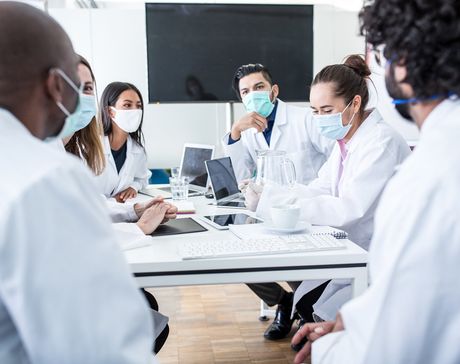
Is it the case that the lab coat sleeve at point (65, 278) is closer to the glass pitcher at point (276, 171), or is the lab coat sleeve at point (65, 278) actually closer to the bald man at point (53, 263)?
the bald man at point (53, 263)

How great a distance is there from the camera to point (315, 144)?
2559 millimetres

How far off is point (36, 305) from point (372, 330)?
472 millimetres

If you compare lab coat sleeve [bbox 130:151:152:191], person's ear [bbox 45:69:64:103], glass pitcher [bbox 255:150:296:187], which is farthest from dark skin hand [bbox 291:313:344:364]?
lab coat sleeve [bbox 130:151:152:191]

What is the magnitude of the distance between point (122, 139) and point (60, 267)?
2117 mm

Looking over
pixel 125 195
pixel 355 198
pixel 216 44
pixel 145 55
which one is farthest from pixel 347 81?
pixel 145 55

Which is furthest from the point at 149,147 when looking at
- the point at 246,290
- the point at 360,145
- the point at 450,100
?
the point at 450,100

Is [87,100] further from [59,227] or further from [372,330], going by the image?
[372,330]

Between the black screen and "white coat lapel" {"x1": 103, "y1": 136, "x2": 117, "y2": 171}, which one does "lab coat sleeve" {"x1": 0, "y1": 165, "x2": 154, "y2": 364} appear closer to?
"white coat lapel" {"x1": 103, "y1": 136, "x2": 117, "y2": 171}

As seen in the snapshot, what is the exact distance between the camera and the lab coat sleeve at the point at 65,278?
1.85 ft

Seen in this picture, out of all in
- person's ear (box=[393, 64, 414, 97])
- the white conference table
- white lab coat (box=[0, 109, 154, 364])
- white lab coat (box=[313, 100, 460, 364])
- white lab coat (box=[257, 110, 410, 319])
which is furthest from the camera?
white lab coat (box=[257, 110, 410, 319])

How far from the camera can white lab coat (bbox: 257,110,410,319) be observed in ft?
4.96

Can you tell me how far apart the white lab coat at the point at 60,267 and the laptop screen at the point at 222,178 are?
136cm

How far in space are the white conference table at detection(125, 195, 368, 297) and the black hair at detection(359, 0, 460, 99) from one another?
0.53 meters

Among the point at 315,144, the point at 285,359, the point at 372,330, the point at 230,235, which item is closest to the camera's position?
the point at 372,330
